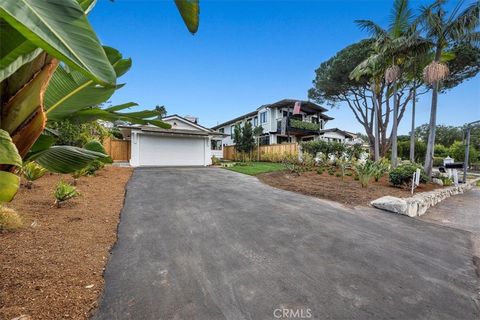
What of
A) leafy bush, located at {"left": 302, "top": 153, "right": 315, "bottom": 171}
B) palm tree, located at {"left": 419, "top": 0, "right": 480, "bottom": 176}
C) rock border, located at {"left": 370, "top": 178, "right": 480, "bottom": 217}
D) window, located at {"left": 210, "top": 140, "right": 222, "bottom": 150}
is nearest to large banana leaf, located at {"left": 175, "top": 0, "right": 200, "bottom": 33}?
rock border, located at {"left": 370, "top": 178, "right": 480, "bottom": 217}

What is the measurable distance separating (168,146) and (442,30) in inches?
665

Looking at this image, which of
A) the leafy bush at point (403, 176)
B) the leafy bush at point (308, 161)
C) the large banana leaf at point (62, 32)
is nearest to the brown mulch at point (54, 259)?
the large banana leaf at point (62, 32)

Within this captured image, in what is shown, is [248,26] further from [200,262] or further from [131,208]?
[200,262]

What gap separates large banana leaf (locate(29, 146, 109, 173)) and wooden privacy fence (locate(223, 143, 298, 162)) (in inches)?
721

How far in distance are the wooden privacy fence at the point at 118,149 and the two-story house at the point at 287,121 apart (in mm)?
10033

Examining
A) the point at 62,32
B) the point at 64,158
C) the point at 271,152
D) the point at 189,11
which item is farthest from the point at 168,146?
the point at 62,32

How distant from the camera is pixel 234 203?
591cm

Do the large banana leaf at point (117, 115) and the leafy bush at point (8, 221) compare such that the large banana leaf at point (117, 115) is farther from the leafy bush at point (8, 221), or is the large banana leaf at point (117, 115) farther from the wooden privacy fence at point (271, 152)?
the wooden privacy fence at point (271, 152)

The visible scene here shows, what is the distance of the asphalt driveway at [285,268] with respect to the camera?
2068 millimetres

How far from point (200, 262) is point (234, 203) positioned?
3.07 meters

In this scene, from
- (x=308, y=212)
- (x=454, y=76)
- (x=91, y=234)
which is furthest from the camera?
(x=454, y=76)

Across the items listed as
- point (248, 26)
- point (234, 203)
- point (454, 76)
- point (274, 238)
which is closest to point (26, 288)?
point (274, 238)

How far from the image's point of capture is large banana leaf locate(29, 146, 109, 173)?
5.10 feet

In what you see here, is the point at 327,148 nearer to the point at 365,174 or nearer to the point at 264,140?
the point at 365,174
